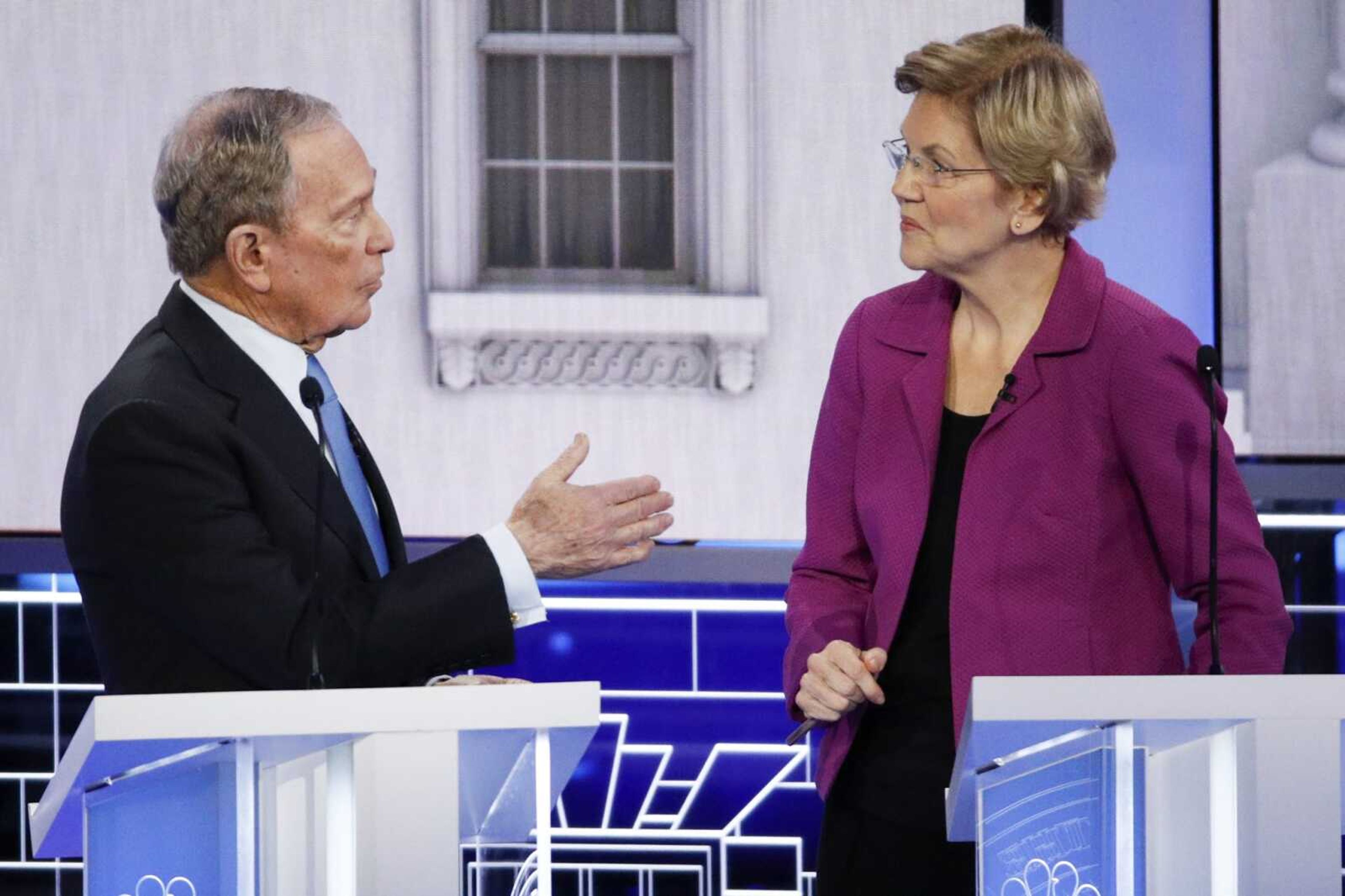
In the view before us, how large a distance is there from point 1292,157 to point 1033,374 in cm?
163

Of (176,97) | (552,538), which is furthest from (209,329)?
(176,97)

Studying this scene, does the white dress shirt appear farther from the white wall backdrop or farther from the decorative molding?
the decorative molding

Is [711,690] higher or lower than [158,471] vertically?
lower

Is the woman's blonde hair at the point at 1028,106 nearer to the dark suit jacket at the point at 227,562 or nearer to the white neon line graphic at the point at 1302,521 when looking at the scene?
the dark suit jacket at the point at 227,562

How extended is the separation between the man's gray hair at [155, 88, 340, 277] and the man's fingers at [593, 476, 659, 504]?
49 cm

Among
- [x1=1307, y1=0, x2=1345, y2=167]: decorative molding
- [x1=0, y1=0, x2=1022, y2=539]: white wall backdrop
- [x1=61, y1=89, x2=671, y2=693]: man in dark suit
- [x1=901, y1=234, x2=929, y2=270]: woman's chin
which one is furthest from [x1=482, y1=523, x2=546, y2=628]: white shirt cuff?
[x1=1307, y1=0, x2=1345, y2=167]: decorative molding

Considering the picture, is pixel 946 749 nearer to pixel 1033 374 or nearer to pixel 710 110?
pixel 1033 374

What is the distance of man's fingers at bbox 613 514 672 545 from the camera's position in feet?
6.45

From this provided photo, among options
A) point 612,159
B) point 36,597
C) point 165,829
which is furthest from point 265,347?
point 36,597

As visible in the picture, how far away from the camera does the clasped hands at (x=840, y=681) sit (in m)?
1.97

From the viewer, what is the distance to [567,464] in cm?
194

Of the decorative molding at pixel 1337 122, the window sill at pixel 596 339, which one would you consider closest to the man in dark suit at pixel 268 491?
the window sill at pixel 596 339

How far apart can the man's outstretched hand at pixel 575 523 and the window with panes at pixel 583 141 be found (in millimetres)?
1533

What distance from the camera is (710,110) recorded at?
135 inches
